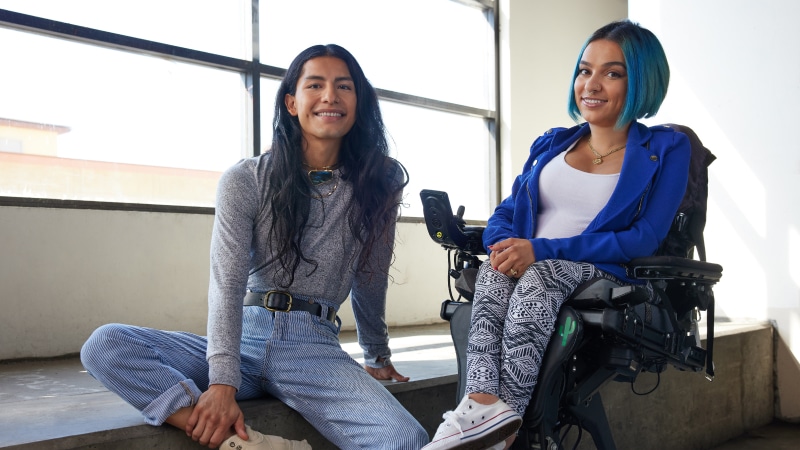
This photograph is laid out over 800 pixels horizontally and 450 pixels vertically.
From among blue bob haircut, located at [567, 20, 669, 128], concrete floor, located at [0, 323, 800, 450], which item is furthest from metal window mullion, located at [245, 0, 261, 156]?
blue bob haircut, located at [567, 20, 669, 128]

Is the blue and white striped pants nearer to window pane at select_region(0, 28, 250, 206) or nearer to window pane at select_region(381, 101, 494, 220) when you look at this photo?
window pane at select_region(0, 28, 250, 206)

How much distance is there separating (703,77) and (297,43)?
2.48 m

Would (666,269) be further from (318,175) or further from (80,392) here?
(80,392)

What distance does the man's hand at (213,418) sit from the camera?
5.35 feet

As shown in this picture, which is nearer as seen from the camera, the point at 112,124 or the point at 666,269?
the point at 666,269

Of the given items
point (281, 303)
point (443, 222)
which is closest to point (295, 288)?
point (281, 303)

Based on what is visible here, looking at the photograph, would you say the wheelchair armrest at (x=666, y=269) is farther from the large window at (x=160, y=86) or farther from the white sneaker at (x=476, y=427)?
the large window at (x=160, y=86)

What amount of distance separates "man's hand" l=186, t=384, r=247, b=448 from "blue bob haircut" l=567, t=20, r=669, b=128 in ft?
4.06

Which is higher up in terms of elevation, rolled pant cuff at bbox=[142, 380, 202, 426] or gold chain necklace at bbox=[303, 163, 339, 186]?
gold chain necklace at bbox=[303, 163, 339, 186]

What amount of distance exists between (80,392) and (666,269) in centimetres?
186

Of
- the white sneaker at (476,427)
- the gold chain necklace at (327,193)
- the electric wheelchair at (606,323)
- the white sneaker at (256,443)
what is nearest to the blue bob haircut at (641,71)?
the electric wheelchair at (606,323)

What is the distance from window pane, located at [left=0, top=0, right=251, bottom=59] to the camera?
12.7 ft

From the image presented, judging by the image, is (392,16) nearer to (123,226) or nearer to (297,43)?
(297,43)

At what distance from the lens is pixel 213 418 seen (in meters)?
1.63
